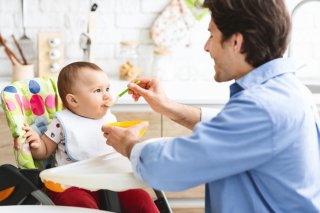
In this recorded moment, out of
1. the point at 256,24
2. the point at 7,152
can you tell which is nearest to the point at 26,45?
the point at 7,152

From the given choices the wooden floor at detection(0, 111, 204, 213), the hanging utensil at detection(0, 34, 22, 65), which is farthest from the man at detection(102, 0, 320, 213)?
the hanging utensil at detection(0, 34, 22, 65)

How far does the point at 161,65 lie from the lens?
3.46 meters

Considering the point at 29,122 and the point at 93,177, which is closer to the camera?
the point at 93,177

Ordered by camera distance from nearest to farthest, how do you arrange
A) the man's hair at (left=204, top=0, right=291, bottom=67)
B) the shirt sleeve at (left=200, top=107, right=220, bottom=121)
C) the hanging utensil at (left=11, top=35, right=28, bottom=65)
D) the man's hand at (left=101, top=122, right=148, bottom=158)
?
1. the man's hair at (left=204, top=0, right=291, bottom=67)
2. the man's hand at (left=101, top=122, right=148, bottom=158)
3. the shirt sleeve at (left=200, top=107, right=220, bottom=121)
4. the hanging utensil at (left=11, top=35, right=28, bottom=65)

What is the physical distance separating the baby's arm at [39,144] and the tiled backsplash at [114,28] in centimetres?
143

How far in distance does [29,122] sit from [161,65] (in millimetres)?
1348

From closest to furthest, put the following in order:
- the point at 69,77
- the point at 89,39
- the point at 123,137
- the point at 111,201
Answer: the point at 123,137
the point at 111,201
the point at 69,77
the point at 89,39

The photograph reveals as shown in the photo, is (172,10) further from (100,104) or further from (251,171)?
(251,171)

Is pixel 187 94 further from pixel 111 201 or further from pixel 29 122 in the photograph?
pixel 111 201

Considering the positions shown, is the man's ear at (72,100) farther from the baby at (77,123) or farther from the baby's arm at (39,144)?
the baby's arm at (39,144)

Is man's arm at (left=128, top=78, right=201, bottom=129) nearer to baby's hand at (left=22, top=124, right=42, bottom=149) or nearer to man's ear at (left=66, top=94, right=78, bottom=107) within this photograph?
man's ear at (left=66, top=94, right=78, bottom=107)

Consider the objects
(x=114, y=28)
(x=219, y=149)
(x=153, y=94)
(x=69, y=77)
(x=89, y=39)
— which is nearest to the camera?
(x=219, y=149)

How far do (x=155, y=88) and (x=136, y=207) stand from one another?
412mm

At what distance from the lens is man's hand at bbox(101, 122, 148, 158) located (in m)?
1.68
